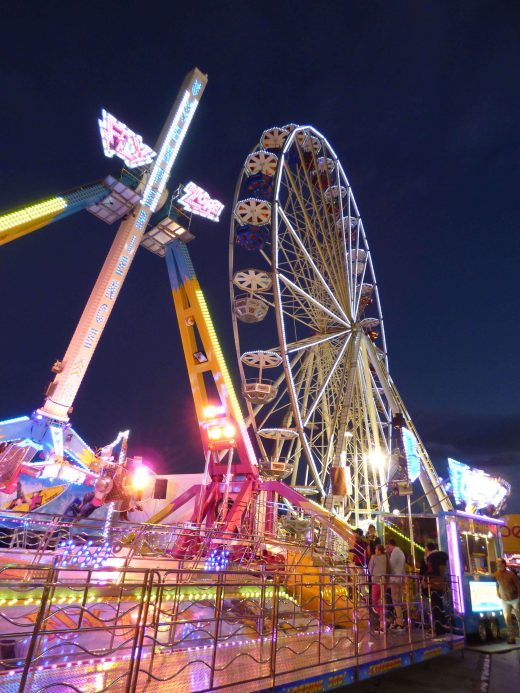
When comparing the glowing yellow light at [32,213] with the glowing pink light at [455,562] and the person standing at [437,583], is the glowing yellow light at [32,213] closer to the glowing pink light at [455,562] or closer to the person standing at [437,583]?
the person standing at [437,583]

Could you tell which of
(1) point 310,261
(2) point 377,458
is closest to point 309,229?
(1) point 310,261

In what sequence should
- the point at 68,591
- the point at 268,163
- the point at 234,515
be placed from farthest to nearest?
the point at 268,163 → the point at 234,515 → the point at 68,591

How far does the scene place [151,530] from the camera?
9.85m

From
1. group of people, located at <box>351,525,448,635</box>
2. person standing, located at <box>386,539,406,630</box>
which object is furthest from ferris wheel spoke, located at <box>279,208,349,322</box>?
person standing, located at <box>386,539,406,630</box>

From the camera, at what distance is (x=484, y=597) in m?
10.3

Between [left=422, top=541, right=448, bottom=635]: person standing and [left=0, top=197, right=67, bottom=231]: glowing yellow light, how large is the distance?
12.9 m

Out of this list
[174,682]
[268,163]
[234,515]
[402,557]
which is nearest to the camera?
[174,682]

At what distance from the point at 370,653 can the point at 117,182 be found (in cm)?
1655

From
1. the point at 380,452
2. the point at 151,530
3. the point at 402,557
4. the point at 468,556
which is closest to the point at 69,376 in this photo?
the point at 151,530

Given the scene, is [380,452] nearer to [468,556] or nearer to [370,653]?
[468,556]

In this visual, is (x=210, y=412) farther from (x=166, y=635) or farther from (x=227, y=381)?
(x=166, y=635)

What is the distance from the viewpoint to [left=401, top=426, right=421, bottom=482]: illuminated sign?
→ 14638 mm

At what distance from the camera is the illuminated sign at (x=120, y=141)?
1742 cm

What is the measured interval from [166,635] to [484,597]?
7.37 metres
